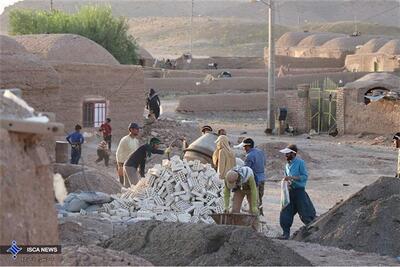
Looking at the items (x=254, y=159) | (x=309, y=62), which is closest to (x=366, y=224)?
(x=254, y=159)

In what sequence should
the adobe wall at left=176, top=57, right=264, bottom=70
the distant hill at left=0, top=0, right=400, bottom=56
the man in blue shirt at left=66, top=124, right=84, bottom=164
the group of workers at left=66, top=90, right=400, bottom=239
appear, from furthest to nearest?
the distant hill at left=0, top=0, right=400, bottom=56 < the adobe wall at left=176, top=57, right=264, bottom=70 < the man in blue shirt at left=66, top=124, right=84, bottom=164 < the group of workers at left=66, top=90, right=400, bottom=239

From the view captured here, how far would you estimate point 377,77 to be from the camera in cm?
3066

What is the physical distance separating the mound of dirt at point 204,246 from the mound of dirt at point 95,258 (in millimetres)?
1744

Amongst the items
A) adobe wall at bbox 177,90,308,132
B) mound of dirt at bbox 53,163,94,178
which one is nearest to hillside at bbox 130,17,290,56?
adobe wall at bbox 177,90,308,132

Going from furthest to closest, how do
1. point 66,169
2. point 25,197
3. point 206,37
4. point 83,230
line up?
point 206,37 < point 66,169 < point 83,230 < point 25,197

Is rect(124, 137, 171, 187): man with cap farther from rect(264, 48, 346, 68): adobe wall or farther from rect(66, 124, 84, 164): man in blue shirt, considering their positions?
rect(264, 48, 346, 68): adobe wall

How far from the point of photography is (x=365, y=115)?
95.0 feet

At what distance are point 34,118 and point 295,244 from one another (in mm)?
5865

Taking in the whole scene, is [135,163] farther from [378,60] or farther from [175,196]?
[378,60]

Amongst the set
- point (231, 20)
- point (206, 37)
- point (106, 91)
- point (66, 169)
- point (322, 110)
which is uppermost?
point (231, 20)

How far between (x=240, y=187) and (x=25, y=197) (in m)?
6.35

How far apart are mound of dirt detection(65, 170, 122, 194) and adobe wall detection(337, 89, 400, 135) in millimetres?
14369

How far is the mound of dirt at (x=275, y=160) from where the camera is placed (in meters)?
21.1

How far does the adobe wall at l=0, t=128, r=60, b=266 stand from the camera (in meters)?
6.14
